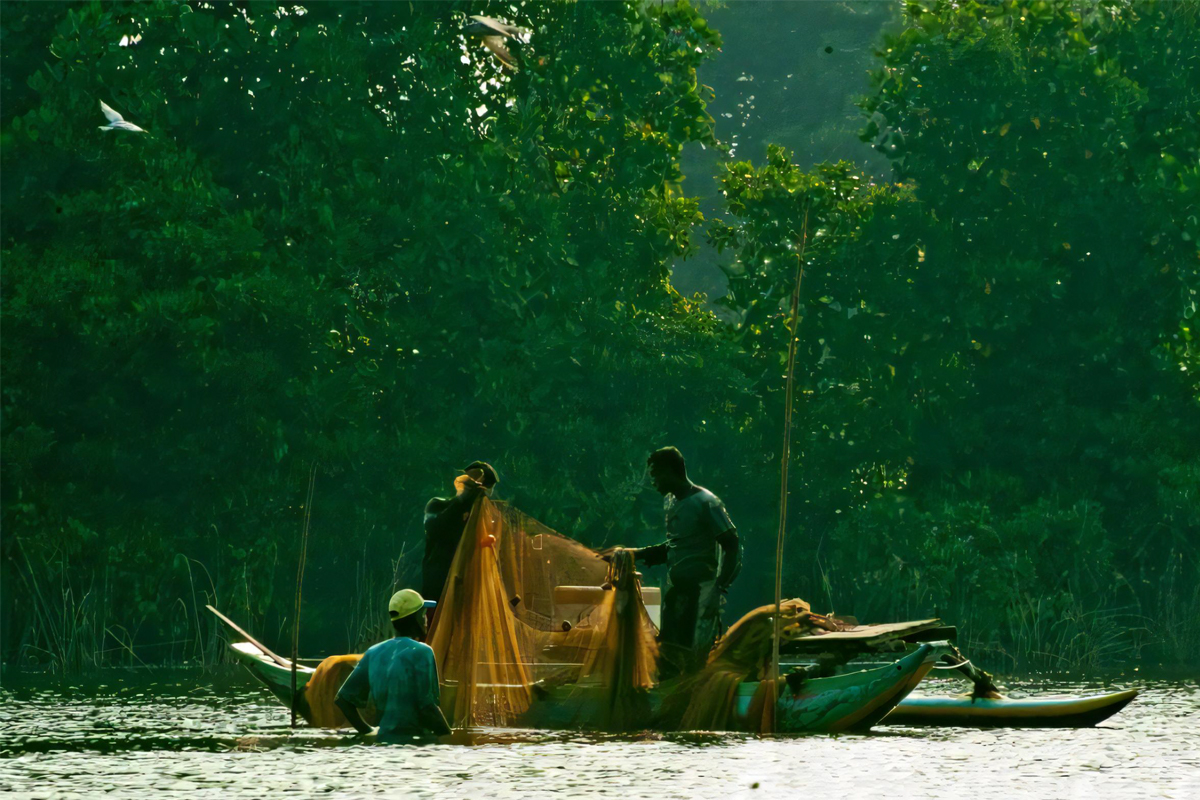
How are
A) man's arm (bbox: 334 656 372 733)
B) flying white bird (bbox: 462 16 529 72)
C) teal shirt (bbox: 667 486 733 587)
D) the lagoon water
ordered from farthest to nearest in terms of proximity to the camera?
flying white bird (bbox: 462 16 529 72)
teal shirt (bbox: 667 486 733 587)
man's arm (bbox: 334 656 372 733)
the lagoon water

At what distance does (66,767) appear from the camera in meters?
13.4

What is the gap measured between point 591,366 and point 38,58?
10321 millimetres

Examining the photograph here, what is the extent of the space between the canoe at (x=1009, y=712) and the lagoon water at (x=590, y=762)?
0.25 meters

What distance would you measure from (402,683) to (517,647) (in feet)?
8.34

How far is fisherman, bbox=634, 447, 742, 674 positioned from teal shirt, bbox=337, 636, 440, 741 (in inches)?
110

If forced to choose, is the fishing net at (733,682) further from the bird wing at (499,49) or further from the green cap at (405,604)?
the bird wing at (499,49)

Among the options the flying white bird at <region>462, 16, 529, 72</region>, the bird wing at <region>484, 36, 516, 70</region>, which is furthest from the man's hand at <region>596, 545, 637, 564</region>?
the bird wing at <region>484, 36, 516, 70</region>

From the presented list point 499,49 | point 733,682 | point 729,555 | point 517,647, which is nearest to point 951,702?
point 733,682

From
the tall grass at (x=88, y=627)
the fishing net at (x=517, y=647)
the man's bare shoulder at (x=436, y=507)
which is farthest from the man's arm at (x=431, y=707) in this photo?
the tall grass at (x=88, y=627)

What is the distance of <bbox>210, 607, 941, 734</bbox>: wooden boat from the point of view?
15.2 metres

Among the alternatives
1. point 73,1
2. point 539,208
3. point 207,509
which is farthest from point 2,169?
point 539,208

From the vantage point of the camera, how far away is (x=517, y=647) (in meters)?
16.0

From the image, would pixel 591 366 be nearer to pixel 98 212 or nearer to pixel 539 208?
pixel 539 208

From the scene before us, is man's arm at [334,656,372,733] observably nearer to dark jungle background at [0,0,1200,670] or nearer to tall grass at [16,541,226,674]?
tall grass at [16,541,226,674]
